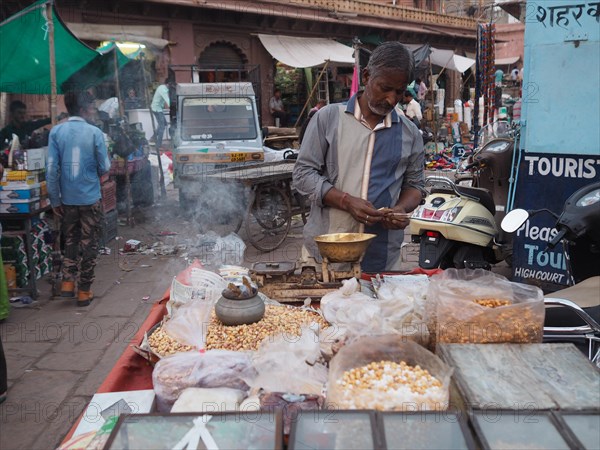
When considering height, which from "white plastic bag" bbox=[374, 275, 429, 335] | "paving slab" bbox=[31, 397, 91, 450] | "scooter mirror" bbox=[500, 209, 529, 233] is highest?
"scooter mirror" bbox=[500, 209, 529, 233]

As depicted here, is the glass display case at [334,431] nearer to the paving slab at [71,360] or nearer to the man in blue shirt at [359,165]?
the man in blue shirt at [359,165]

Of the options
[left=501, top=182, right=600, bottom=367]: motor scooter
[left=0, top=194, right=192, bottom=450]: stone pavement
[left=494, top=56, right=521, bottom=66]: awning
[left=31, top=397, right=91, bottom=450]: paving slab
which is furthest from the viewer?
[left=494, top=56, right=521, bottom=66]: awning

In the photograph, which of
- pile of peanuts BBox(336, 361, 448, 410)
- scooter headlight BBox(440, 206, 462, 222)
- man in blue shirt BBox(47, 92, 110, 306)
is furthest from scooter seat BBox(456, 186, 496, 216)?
pile of peanuts BBox(336, 361, 448, 410)

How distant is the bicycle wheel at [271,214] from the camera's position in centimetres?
769

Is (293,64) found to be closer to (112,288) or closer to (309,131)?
(112,288)

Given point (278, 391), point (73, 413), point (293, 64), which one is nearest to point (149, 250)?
point (73, 413)

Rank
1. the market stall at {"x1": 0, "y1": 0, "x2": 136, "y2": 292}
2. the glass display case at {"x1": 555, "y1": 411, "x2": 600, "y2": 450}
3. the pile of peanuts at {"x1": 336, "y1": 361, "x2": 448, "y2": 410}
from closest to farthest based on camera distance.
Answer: the glass display case at {"x1": 555, "y1": 411, "x2": 600, "y2": 450}
the pile of peanuts at {"x1": 336, "y1": 361, "x2": 448, "y2": 410}
the market stall at {"x1": 0, "y1": 0, "x2": 136, "y2": 292}

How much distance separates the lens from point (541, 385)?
1.45 metres

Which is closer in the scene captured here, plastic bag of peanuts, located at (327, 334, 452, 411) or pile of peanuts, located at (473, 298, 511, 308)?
plastic bag of peanuts, located at (327, 334, 452, 411)

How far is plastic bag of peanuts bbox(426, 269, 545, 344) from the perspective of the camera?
5.65 feet

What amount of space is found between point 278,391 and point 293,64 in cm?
1557

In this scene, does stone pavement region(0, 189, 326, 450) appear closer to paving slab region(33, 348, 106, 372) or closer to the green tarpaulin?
paving slab region(33, 348, 106, 372)

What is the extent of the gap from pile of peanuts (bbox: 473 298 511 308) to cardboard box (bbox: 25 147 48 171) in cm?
516

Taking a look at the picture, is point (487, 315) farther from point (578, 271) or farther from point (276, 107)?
point (276, 107)
